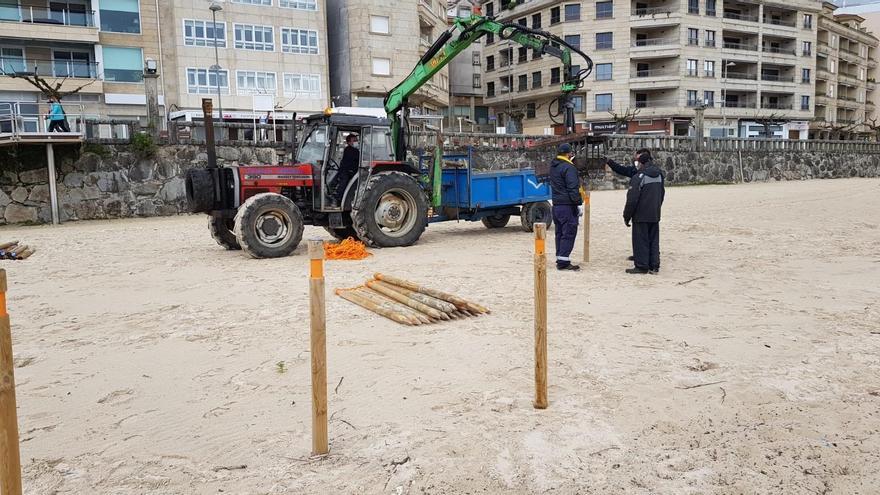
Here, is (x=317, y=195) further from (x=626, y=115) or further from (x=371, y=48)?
(x=626, y=115)

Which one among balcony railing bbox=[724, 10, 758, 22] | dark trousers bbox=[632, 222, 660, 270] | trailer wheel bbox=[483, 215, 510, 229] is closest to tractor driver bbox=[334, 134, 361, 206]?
trailer wheel bbox=[483, 215, 510, 229]

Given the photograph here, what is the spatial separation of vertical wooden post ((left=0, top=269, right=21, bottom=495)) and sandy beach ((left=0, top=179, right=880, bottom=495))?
640 mm

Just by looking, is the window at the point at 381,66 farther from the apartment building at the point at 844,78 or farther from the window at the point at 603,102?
the apartment building at the point at 844,78

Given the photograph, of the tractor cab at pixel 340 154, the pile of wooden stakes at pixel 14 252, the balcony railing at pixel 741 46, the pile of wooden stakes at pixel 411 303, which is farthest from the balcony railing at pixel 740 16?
the pile of wooden stakes at pixel 411 303

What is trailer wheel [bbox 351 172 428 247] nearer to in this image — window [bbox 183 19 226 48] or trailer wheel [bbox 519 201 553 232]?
trailer wheel [bbox 519 201 553 232]

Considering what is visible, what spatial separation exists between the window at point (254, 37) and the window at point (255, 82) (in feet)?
4.88

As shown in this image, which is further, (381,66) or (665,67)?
(665,67)

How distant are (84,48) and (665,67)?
45314 mm

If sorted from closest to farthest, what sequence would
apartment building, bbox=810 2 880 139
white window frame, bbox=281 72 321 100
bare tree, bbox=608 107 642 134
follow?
white window frame, bbox=281 72 321 100 → bare tree, bbox=608 107 642 134 → apartment building, bbox=810 2 880 139

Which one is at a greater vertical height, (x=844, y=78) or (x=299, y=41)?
(x=844, y=78)

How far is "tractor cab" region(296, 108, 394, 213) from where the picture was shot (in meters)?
11.9

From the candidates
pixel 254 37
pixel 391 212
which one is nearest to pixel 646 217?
pixel 391 212

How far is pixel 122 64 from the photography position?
121ft

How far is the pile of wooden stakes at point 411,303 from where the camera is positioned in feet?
21.9
